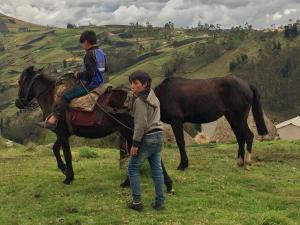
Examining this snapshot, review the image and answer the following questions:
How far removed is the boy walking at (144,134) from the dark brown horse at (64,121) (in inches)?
50.9

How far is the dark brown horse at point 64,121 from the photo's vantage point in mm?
11039

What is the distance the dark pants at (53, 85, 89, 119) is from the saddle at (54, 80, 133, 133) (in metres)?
0.09

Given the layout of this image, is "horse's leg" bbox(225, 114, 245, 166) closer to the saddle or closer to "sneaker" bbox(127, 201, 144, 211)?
the saddle

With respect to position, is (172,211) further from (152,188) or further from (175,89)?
(175,89)

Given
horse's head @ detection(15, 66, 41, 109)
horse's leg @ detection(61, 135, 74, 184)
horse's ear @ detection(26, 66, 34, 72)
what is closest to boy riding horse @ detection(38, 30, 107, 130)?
horse's leg @ detection(61, 135, 74, 184)

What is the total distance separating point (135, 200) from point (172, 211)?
84 centimetres

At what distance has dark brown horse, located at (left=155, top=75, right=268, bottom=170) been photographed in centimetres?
1374

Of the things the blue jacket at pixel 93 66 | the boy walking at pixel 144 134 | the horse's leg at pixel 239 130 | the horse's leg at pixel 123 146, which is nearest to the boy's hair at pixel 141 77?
the boy walking at pixel 144 134

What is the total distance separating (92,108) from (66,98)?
75cm

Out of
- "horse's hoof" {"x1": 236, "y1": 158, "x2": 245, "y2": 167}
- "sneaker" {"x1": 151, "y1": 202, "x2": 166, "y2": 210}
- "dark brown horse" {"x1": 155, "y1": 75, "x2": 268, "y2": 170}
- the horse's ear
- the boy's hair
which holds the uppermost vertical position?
the boy's hair

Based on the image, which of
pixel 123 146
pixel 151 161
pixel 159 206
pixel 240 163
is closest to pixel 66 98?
pixel 123 146

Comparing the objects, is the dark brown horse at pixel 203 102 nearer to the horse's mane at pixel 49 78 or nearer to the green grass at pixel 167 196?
the green grass at pixel 167 196

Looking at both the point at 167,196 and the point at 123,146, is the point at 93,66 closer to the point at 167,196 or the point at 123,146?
the point at 123,146

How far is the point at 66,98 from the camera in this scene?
11266 millimetres
